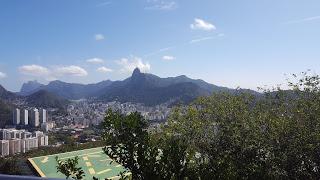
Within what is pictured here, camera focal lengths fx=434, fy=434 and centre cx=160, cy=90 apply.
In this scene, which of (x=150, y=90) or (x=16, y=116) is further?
(x=150, y=90)

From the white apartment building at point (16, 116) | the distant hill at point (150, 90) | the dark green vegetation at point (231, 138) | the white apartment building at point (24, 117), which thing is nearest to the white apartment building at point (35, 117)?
the white apartment building at point (24, 117)

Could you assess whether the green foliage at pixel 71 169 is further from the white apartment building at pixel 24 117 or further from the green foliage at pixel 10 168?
the white apartment building at pixel 24 117

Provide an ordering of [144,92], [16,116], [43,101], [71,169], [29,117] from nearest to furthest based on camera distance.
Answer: [71,169] < [16,116] < [29,117] < [43,101] < [144,92]

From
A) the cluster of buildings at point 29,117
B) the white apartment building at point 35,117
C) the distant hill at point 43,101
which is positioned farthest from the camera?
the distant hill at point 43,101

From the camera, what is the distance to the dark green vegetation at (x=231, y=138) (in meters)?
2.74

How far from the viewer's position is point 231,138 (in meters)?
7.05

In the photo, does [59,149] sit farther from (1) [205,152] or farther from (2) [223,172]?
(2) [223,172]

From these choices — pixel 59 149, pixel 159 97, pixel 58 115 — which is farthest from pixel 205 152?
pixel 159 97

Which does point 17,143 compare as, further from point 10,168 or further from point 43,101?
point 43,101

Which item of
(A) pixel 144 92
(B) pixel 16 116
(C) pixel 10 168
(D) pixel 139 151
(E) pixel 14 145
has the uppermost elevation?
(A) pixel 144 92

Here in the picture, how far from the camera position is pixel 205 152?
739 cm

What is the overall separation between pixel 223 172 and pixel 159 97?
151 m

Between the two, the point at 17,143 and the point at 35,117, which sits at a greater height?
the point at 35,117

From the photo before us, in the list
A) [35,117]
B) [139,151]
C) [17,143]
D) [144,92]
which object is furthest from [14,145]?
[144,92]
